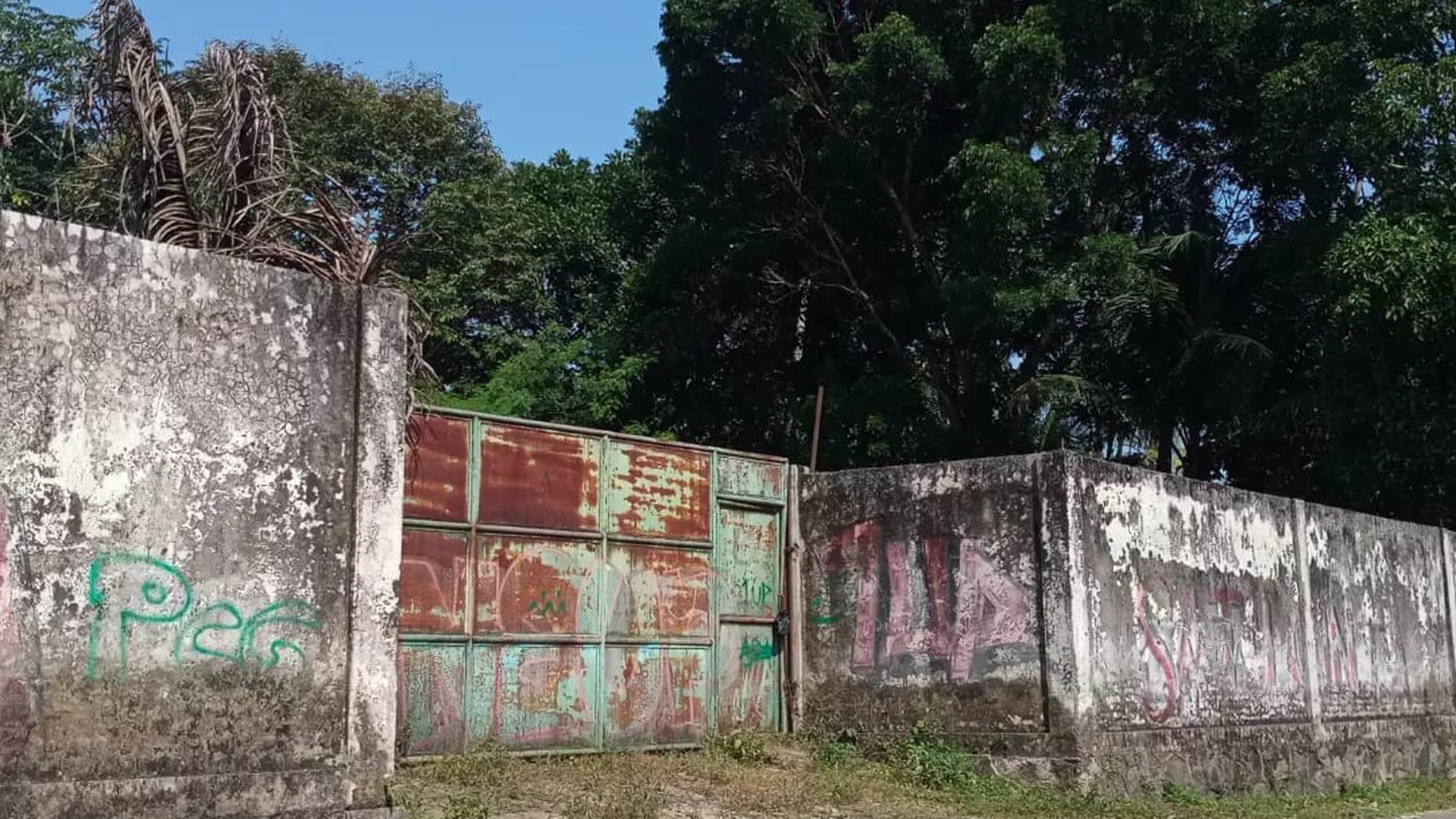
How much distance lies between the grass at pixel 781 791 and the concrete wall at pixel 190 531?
1.04 meters

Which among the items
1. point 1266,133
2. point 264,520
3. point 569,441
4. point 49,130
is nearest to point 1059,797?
point 569,441

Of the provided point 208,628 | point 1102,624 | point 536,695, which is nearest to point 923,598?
point 1102,624

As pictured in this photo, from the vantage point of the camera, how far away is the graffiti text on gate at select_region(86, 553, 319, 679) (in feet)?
17.6

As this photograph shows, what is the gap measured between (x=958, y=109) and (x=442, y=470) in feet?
36.2

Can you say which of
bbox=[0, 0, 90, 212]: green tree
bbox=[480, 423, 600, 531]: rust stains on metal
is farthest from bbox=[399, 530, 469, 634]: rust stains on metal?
bbox=[0, 0, 90, 212]: green tree

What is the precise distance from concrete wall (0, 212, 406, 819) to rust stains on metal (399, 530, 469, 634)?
2.21 m

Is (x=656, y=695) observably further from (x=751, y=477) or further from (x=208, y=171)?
(x=208, y=171)

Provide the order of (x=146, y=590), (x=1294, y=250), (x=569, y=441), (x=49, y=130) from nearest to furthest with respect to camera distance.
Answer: (x=146, y=590) < (x=569, y=441) < (x=49, y=130) < (x=1294, y=250)

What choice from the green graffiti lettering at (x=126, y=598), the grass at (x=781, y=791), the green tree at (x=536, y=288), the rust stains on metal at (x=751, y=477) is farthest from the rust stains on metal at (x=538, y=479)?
the green tree at (x=536, y=288)

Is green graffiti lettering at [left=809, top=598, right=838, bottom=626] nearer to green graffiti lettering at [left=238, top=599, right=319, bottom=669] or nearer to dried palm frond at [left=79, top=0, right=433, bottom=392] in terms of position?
dried palm frond at [left=79, top=0, right=433, bottom=392]

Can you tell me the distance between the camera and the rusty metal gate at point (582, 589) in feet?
27.7

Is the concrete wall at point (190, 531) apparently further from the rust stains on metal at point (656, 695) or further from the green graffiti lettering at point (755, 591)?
the green graffiti lettering at point (755, 591)

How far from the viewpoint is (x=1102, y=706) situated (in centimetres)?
945

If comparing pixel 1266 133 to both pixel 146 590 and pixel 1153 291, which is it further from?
pixel 146 590
